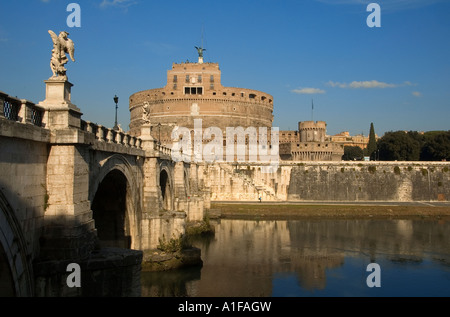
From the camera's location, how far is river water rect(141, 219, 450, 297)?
17828 millimetres

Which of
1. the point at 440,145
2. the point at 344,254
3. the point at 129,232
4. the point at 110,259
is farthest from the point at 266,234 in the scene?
the point at 440,145

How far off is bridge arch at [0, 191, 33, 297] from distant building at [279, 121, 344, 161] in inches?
2464

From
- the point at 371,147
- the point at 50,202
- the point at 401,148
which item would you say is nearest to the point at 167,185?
the point at 50,202

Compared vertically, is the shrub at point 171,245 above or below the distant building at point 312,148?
below

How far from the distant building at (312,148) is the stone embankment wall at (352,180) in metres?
16.6

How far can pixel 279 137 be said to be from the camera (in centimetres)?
7931

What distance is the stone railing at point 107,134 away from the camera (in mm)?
11961

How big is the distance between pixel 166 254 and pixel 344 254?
1139 cm

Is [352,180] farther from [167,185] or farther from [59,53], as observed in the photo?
[59,53]

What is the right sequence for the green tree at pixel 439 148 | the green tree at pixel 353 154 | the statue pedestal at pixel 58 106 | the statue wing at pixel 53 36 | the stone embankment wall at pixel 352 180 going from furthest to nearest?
1. the green tree at pixel 353 154
2. the green tree at pixel 439 148
3. the stone embankment wall at pixel 352 180
4. the statue wing at pixel 53 36
5. the statue pedestal at pixel 58 106

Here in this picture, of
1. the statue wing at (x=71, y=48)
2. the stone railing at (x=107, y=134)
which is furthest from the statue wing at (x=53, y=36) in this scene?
the stone railing at (x=107, y=134)

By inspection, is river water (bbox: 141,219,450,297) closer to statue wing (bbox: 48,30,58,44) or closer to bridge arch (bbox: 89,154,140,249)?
bridge arch (bbox: 89,154,140,249)

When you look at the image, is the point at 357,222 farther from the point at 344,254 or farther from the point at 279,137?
the point at 279,137

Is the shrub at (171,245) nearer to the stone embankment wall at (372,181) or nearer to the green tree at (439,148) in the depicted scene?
the stone embankment wall at (372,181)
